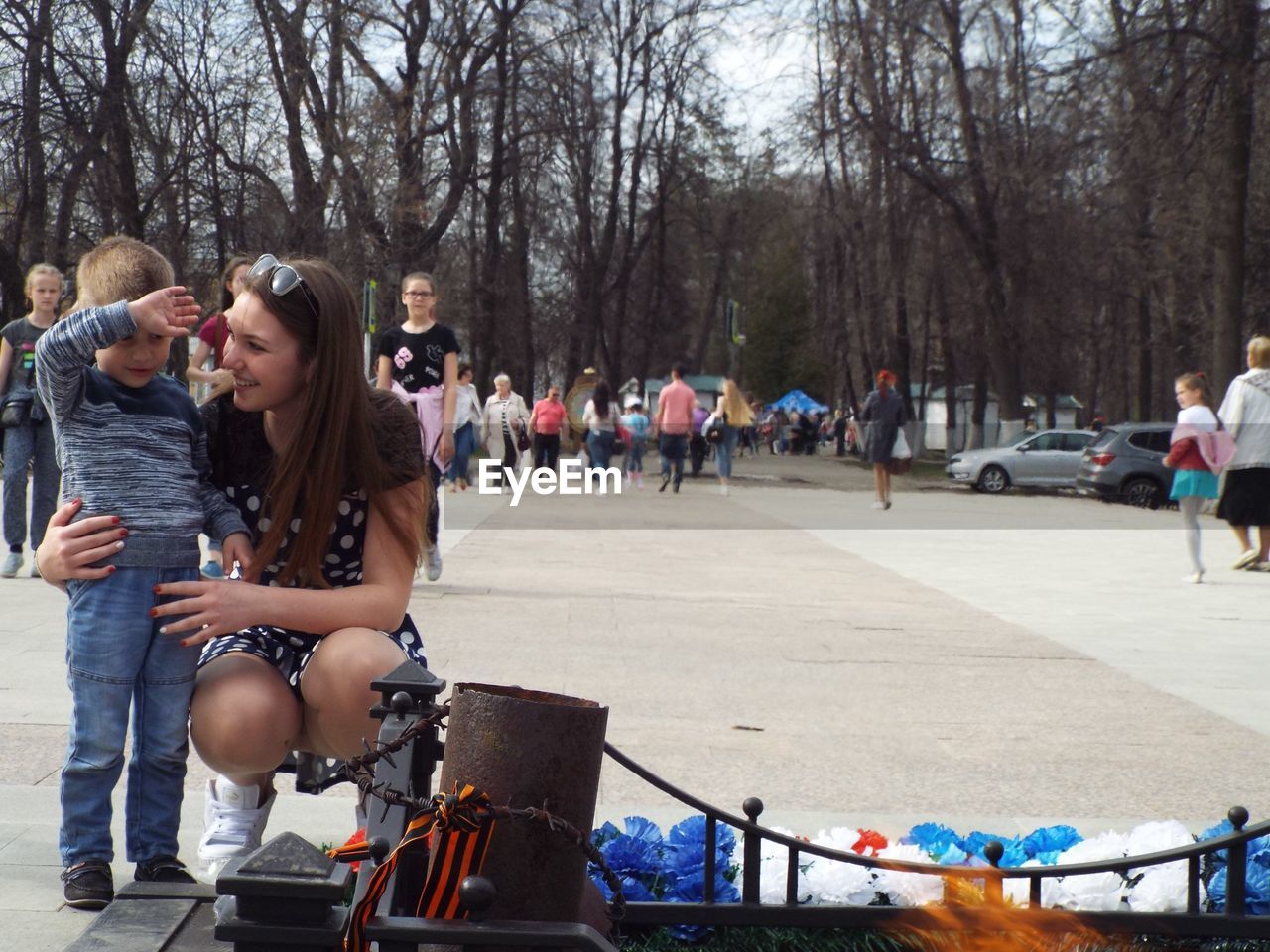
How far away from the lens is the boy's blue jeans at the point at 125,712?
3260 millimetres

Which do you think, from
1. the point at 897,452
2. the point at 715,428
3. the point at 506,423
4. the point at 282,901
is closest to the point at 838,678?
the point at 282,901

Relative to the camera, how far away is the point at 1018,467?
31141mm

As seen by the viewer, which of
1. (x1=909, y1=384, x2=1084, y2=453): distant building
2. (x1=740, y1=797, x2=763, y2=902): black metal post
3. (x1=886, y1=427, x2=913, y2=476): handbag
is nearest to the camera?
(x1=740, y1=797, x2=763, y2=902): black metal post

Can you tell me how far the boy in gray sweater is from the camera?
3250mm

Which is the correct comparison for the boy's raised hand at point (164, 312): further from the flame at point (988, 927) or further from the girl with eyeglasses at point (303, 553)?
the flame at point (988, 927)

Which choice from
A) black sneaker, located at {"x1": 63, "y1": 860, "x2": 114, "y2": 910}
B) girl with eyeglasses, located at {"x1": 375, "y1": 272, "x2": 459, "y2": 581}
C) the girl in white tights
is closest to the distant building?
the girl in white tights


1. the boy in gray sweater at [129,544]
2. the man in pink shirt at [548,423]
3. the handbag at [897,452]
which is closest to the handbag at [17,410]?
the boy in gray sweater at [129,544]

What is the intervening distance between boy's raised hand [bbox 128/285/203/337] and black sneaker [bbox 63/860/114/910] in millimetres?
1181

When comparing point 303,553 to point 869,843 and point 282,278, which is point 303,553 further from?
point 869,843

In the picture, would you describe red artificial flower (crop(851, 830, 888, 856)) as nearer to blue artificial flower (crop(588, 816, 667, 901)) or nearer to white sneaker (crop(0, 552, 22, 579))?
blue artificial flower (crop(588, 816, 667, 901))

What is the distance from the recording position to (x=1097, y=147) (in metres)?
22.9

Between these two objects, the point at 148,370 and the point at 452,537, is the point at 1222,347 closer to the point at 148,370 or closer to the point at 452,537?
the point at 452,537

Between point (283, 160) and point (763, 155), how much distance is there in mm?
11603

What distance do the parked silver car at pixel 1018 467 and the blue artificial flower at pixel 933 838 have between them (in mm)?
28146
